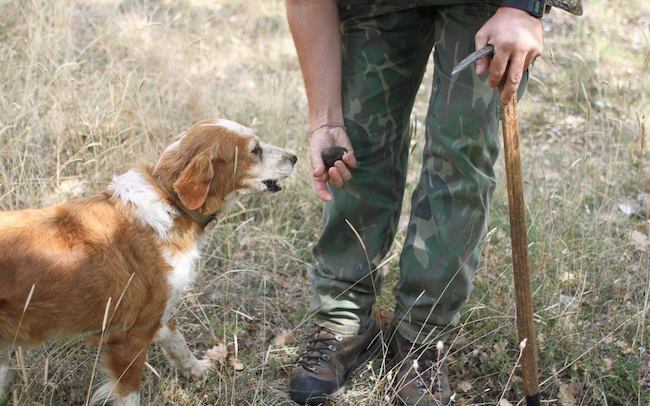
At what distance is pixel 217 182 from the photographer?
303 centimetres

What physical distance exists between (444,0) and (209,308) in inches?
76.3

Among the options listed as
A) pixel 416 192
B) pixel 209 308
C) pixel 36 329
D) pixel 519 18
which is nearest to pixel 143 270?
pixel 36 329

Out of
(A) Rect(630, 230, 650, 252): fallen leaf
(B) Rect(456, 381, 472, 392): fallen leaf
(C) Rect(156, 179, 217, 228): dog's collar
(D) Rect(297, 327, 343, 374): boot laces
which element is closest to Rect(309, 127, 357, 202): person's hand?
(C) Rect(156, 179, 217, 228): dog's collar

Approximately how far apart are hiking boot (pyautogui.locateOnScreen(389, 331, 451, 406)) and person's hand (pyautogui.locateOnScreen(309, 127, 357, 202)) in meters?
0.76

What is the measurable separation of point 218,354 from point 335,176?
1051mm

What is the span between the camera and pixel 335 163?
2756mm

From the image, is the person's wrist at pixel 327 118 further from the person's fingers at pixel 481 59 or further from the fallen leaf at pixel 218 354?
the fallen leaf at pixel 218 354

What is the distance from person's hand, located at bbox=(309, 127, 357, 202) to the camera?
2.76 metres

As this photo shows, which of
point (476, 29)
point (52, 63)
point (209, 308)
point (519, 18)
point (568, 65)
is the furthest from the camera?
point (568, 65)

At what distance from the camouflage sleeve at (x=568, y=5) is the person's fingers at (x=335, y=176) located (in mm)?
991

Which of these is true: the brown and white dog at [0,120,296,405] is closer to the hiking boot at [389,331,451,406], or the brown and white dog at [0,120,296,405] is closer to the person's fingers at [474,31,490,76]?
the hiking boot at [389,331,451,406]

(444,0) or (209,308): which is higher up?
(444,0)

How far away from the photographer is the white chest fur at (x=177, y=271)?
2842mm

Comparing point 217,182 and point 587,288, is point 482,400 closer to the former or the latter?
point 587,288
